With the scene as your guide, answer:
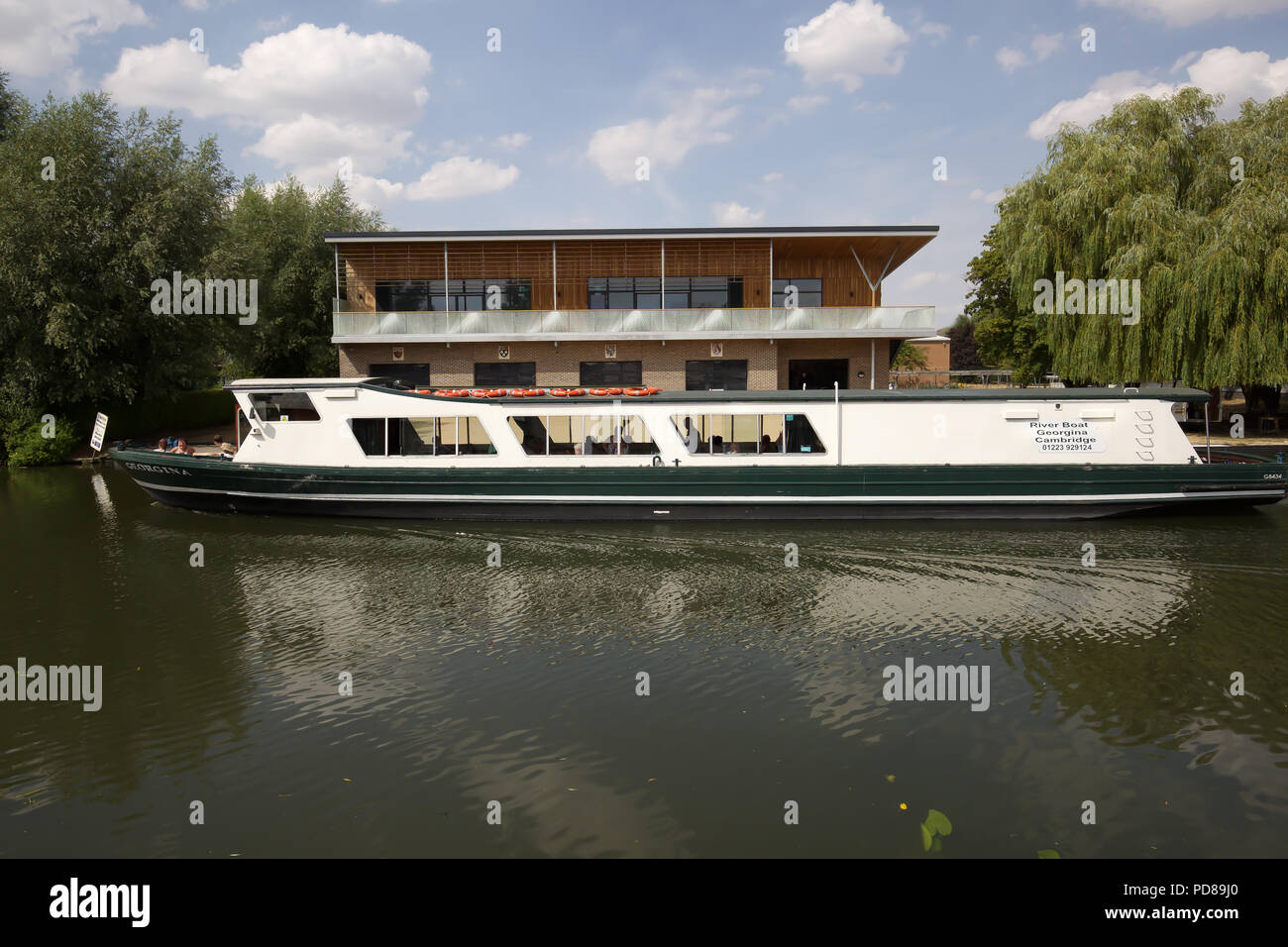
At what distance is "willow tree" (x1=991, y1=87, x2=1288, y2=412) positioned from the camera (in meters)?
25.4

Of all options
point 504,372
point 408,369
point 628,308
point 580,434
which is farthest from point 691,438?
point 408,369

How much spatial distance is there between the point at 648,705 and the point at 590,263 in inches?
1044

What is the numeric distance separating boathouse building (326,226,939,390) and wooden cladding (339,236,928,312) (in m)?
0.06

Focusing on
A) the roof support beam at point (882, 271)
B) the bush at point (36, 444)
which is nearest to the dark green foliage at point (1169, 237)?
the roof support beam at point (882, 271)

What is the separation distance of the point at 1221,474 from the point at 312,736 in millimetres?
18177

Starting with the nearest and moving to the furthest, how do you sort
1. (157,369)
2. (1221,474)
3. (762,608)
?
(762,608) → (1221,474) → (157,369)

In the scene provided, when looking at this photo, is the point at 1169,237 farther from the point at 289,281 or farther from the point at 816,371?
the point at 289,281

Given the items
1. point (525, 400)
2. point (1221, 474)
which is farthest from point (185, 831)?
point (1221, 474)

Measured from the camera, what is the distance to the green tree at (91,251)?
2775 cm

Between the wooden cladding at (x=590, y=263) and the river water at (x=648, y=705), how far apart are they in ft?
64.6

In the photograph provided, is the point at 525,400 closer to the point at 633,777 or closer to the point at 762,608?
the point at 762,608
